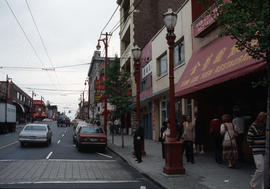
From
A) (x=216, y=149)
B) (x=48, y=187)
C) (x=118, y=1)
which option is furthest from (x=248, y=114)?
(x=118, y=1)

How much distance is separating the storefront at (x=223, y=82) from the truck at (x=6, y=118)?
23.8 meters

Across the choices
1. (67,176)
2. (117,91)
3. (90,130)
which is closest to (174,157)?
(67,176)

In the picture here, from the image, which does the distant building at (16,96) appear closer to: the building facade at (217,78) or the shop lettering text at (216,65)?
the building facade at (217,78)

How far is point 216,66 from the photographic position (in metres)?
9.99

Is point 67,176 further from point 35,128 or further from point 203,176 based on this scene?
point 35,128

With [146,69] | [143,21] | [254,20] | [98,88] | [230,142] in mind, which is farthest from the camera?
[98,88]

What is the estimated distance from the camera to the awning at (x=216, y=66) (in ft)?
26.1

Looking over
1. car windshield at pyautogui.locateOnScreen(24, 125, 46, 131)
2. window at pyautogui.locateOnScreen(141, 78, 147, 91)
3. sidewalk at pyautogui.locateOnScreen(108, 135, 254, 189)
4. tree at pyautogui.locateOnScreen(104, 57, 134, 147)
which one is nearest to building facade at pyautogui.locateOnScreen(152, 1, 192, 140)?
tree at pyautogui.locateOnScreen(104, 57, 134, 147)

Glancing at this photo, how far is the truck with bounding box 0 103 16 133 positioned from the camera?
99.3 feet

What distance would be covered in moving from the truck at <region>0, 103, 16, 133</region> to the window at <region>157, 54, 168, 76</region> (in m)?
18.8

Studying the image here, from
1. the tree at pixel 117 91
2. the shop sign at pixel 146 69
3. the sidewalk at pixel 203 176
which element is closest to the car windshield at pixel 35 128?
the tree at pixel 117 91

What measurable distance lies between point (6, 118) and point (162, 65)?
20.4m

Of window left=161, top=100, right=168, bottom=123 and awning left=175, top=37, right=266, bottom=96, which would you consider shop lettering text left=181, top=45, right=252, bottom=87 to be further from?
window left=161, top=100, right=168, bottom=123

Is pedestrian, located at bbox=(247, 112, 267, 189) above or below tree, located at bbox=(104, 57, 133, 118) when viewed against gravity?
below
